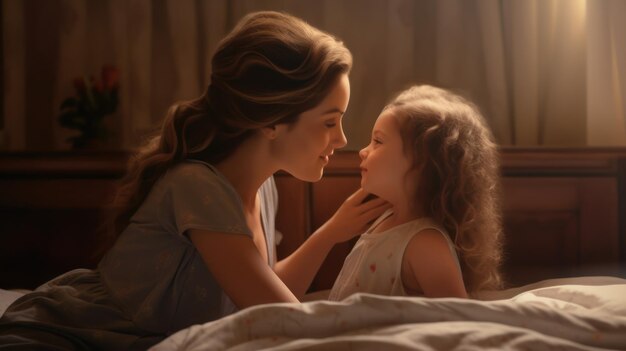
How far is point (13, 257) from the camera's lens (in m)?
1.96

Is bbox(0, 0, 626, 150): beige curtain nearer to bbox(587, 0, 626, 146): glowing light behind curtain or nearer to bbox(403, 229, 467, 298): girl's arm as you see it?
bbox(587, 0, 626, 146): glowing light behind curtain

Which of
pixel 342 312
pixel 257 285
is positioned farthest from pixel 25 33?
pixel 342 312

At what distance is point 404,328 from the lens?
0.89m

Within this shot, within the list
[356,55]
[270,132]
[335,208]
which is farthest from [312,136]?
[356,55]

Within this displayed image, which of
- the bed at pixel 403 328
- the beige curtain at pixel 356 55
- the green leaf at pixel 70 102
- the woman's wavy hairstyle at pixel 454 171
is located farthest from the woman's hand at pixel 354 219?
the green leaf at pixel 70 102

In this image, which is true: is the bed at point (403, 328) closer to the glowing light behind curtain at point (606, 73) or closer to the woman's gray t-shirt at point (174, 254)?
the woman's gray t-shirt at point (174, 254)

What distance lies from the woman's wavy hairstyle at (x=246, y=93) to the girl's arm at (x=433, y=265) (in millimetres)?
328

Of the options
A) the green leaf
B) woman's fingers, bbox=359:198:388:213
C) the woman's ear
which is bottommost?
woman's fingers, bbox=359:198:388:213

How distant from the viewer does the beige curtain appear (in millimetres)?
2254

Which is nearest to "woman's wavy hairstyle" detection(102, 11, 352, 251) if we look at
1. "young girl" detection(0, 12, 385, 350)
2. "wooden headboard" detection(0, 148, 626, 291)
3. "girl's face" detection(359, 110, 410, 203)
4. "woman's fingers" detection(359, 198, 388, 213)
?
"young girl" detection(0, 12, 385, 350)

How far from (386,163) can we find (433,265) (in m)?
0.23

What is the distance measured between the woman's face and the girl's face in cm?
7

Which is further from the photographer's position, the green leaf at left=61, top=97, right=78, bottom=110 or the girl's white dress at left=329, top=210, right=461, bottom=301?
the green leaf at left=61, top=97, right=78, bottom=110

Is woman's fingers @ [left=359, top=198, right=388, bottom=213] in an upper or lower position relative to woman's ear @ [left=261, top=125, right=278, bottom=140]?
lower
